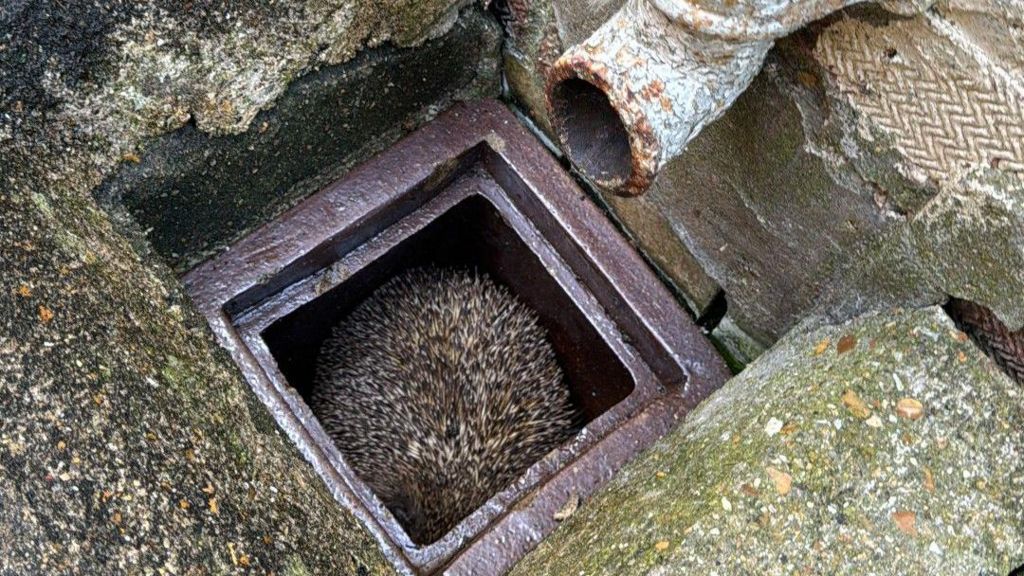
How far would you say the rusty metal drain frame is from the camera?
8.42 feet

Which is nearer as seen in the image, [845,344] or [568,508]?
[845,344]

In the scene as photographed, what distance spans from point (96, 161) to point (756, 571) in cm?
183

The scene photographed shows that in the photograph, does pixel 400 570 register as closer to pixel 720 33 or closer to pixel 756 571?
pixel 756 571

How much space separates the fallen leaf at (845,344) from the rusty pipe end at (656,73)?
65 cm

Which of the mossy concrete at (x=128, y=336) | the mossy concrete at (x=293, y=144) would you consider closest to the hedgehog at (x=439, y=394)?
the mossy concrete at (x=293, y=144)

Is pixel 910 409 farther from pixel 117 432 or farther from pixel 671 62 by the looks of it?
pixel 117 432

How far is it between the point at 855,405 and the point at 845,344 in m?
0.23

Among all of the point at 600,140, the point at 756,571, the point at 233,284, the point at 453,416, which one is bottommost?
the point at 756,571

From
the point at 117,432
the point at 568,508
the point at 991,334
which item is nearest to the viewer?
the point at 117,432

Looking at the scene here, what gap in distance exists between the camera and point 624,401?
9.61 feet

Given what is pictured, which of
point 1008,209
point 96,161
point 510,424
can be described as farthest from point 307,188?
point 1008,209

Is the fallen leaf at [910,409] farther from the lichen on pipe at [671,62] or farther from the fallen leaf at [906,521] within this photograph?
the lichen on pipe at [671,62]

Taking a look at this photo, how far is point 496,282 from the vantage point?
11.6 feet

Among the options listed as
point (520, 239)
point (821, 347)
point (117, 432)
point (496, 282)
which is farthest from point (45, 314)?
point (496, 282)
